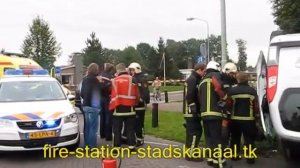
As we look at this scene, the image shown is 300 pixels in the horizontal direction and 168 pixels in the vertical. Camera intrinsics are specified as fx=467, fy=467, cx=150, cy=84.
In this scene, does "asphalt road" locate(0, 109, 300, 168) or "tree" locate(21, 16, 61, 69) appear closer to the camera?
"asphalt road" locate(0, 109, 300, 168)

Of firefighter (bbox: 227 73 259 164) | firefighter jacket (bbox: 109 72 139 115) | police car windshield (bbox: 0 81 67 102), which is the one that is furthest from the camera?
police car windshield (bbox: 0 81 67 102)

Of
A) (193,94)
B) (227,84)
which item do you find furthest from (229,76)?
(193,94)

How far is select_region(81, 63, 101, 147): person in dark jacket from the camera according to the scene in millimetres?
9758

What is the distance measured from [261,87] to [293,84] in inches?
51.2

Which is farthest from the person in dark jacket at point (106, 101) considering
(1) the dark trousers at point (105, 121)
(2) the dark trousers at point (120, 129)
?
(2) the dark trousers at point (120, 129)

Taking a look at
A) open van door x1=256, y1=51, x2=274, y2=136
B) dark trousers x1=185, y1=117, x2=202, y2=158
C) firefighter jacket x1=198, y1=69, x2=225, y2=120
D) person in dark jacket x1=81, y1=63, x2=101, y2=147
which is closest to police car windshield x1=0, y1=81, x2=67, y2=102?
person in dark jacket x1=81, y1=63, x2=101, y2=147

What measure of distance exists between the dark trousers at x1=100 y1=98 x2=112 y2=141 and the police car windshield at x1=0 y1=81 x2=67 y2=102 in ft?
4.07

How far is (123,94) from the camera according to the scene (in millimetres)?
9430

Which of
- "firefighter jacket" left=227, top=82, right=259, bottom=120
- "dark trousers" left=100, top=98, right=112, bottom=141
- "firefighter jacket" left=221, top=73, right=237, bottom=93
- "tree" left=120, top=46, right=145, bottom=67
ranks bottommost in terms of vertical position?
"dark trousers" left=100, top=98, right=112, bottom=141

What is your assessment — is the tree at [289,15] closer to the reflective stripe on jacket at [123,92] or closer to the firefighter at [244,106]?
the firefighter at [244,106]

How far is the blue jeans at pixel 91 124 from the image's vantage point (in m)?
9.84

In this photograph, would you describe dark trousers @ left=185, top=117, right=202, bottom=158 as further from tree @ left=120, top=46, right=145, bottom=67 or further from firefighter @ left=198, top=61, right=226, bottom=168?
tree @ left=120, top=46, right=145, bottom=67

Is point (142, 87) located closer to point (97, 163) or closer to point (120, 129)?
point (120, 129)

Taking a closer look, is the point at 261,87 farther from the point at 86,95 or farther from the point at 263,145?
the point at 86,95
